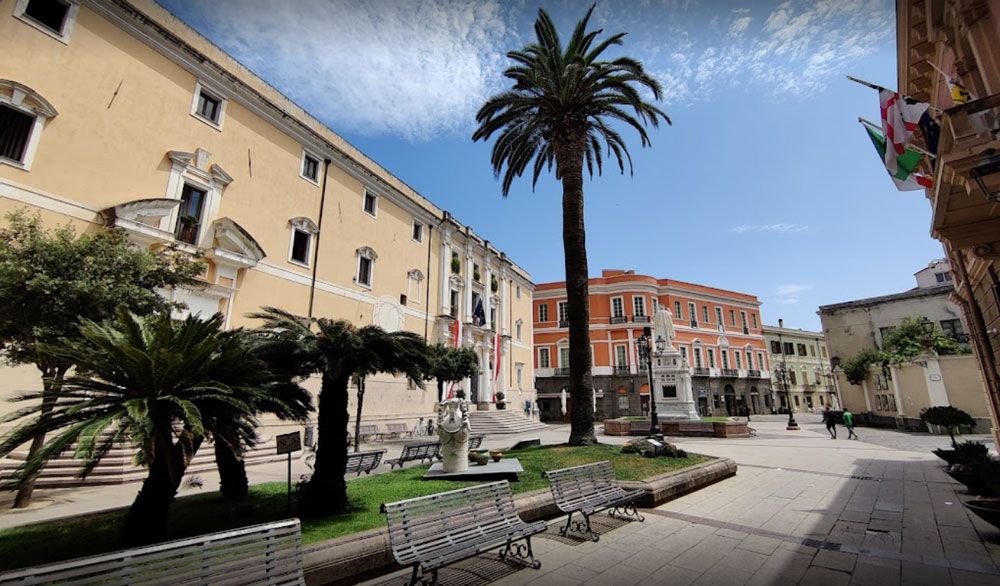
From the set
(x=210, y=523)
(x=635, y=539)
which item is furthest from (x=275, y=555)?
(x=635, y=539)

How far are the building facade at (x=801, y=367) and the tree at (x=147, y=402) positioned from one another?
5724 cm

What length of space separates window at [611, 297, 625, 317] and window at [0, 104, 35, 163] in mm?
38452

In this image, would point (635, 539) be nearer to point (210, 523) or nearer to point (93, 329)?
point (210, 523)

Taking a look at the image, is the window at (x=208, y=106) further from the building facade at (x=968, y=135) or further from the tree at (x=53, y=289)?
the building facade at (x=968, y=135)

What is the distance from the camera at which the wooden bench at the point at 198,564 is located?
101 inches

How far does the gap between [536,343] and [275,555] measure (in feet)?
132

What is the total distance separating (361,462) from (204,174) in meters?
12.1

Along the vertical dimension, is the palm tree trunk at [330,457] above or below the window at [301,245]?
below

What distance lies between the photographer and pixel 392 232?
24844mm

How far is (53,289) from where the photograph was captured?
7664mm

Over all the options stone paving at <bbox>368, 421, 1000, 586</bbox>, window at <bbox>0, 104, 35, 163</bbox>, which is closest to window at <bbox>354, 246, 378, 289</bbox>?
window at <bbox>0, 104, 35, 163</bbox>

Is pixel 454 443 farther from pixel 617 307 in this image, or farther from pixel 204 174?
pixel 617 307

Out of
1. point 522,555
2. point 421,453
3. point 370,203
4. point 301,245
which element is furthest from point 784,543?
point 370,203

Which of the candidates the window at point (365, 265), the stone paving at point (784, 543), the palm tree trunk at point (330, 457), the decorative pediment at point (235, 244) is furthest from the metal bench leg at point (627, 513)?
the window at point (365, 265)
